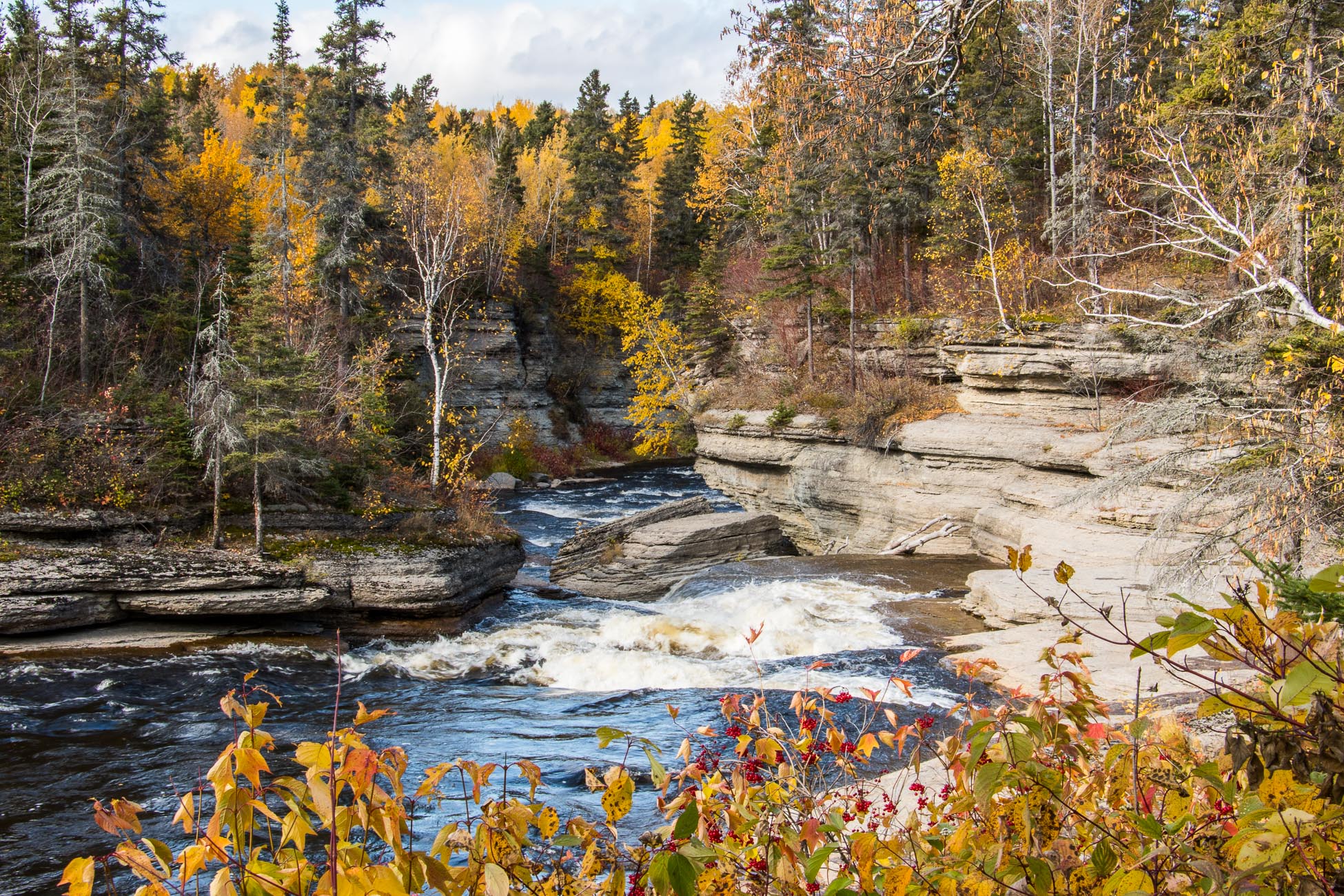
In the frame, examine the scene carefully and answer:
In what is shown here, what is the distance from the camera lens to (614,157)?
1859 inches

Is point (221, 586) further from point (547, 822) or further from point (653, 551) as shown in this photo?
point (547, 822)

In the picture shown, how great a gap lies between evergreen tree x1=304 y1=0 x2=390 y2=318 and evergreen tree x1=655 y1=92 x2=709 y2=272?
2159 cm

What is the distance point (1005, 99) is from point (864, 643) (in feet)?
91.7

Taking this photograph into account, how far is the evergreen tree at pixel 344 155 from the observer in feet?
87.1

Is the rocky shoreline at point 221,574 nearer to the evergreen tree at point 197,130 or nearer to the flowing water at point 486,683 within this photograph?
the flowing water at point 486,683

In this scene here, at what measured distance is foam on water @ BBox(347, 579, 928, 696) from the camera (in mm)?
11656

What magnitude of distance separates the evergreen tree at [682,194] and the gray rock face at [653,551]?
3139cm

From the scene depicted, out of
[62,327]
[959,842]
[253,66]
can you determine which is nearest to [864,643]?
[959,842]

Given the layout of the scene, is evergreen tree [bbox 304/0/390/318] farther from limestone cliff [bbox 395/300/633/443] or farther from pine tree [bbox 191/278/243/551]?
pine tree [bbox 191/278/243/551]

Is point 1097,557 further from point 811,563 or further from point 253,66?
point 253,66

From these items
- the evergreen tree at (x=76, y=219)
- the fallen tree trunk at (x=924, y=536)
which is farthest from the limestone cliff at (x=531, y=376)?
the fallen tree trunk at (x=924, y=536)

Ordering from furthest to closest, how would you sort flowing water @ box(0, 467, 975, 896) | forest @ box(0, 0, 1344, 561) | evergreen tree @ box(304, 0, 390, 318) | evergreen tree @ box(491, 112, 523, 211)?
evergreen tree @ box(491, 112, 523, 211), evergreen tree @ box(304, 0, 390, 318), forest @ box(0, 0, 1344, 561), flowing water @ box(0, 467, 975, 896)

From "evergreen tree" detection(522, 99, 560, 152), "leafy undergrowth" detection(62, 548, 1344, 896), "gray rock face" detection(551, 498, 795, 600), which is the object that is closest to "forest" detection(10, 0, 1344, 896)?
"leafy undergrowth" detection(62, 548, 1344, 896)

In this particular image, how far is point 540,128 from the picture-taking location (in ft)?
195
